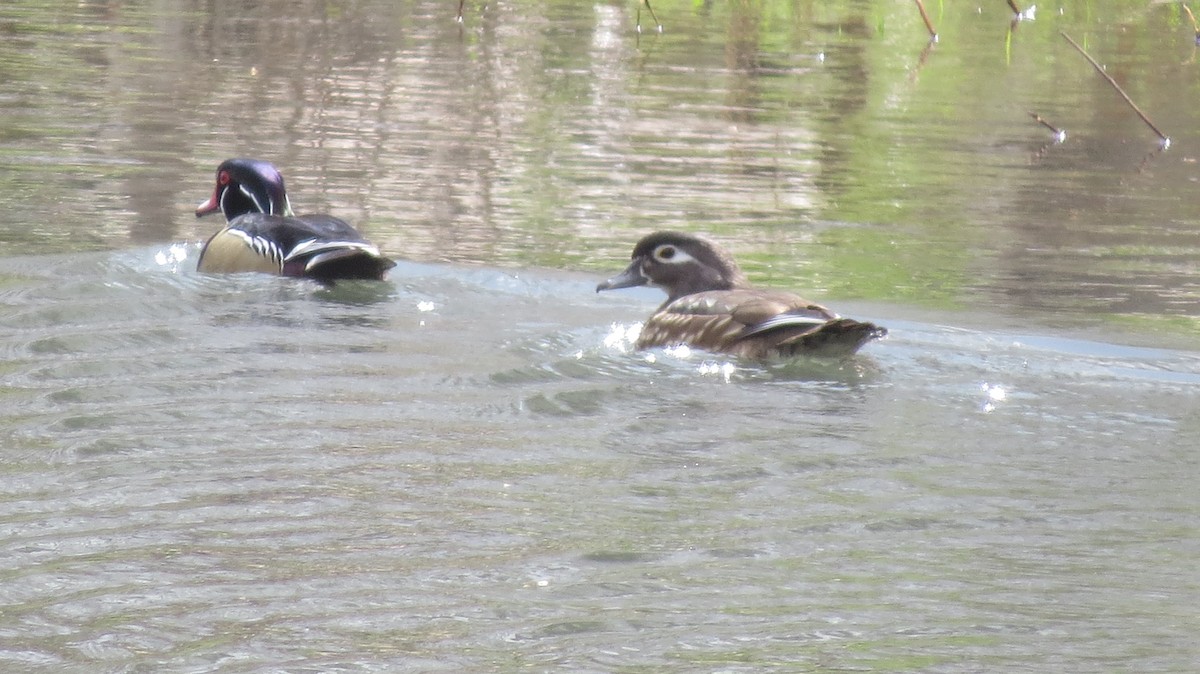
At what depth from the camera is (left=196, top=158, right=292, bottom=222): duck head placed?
36.0 ft

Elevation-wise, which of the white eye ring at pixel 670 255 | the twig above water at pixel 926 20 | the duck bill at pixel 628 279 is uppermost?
the twig above water at pixel 926 20

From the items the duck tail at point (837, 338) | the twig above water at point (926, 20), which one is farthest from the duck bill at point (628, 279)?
the twig above water at point (926, 20)

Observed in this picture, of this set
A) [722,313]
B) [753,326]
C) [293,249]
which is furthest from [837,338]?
Result: [293,249]

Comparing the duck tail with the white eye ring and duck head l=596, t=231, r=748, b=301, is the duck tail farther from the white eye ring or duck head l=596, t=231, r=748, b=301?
the white eye ring

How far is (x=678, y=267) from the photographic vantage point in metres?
9.69

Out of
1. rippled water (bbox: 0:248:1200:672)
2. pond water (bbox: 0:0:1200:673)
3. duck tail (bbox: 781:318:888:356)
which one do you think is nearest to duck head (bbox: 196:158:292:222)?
pond water (bbox: 0:0:1200:673)

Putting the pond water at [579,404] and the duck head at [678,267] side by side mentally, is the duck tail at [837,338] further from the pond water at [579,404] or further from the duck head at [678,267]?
the duck head at [678,267]

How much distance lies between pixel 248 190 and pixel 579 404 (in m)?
4.37

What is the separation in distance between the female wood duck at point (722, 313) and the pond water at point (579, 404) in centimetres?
13

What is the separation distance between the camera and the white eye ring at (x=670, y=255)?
9.60 meters

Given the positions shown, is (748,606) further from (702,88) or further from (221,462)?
(702,88)

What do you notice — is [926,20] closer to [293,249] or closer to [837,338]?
[293,249]

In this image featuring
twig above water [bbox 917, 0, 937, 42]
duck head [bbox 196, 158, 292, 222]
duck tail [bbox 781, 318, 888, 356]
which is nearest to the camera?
duck tail [bbox 781, 318, 888, 356]

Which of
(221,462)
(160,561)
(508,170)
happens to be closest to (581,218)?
(508,170)
